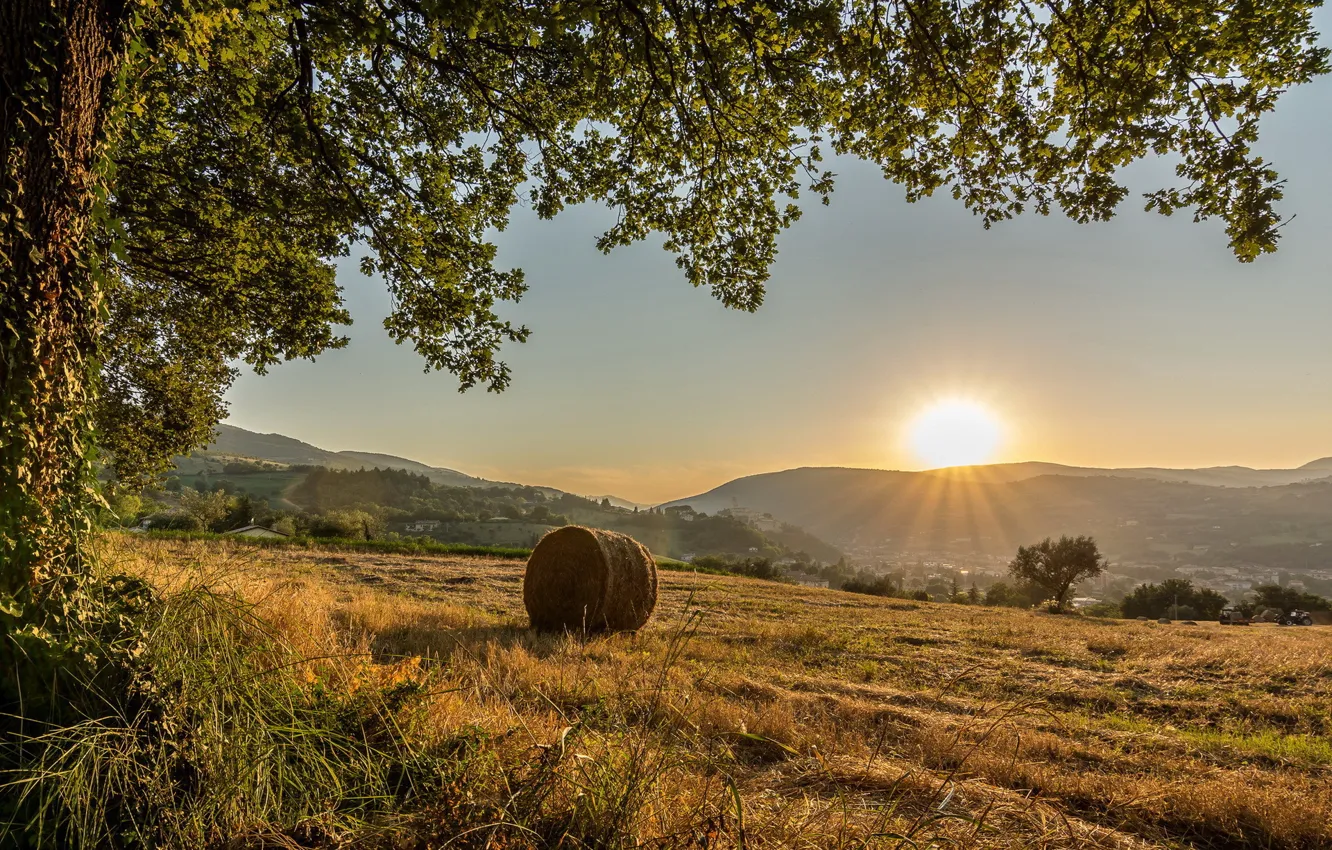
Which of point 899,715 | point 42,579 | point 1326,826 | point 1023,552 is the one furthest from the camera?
point 1023,552

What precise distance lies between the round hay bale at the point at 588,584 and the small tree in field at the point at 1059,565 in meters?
45.3

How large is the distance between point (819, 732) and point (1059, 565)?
51.7 metres

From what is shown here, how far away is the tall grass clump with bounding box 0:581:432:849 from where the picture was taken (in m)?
2.67

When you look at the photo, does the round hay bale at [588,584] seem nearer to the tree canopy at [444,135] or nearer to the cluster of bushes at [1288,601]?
the tree canopy at [444,135]

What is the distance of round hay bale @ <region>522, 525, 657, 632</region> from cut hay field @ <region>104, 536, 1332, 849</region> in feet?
2.32

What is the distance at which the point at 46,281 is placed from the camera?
11.5 feet

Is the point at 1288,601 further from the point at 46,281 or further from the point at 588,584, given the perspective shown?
the point at 46,281

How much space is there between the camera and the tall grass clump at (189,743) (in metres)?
2.67

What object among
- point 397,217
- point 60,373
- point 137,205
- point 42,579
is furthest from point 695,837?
point 137,205

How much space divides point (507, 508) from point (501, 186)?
105 m

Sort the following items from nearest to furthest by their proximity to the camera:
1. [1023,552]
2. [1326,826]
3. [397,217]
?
[1326,826], [397,217], [1023,552]

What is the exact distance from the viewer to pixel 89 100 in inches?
149

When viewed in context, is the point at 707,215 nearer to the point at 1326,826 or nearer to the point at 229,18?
the point at 229,18

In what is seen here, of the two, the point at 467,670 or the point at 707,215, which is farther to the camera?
the point at 707,215
